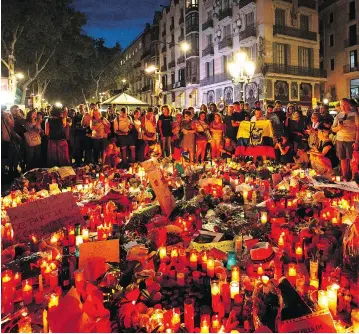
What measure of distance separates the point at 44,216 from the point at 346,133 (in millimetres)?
6576

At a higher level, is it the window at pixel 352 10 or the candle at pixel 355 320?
the window at pixel 352 10

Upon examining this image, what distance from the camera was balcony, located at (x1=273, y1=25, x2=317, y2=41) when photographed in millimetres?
32812

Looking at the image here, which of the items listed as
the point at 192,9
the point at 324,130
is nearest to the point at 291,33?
the point at 192,9

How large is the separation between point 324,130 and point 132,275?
7.17 metres

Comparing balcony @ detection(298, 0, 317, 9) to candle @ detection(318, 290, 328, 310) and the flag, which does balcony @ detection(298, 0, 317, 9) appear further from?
candle @ detection(318, 290, 328, 310)

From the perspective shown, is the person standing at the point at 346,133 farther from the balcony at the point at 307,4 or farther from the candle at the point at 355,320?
the balcony at the point at 307,4

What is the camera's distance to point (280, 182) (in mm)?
6965

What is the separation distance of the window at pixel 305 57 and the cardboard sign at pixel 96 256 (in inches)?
1368

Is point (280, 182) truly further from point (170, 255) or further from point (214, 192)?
point (170, 255)

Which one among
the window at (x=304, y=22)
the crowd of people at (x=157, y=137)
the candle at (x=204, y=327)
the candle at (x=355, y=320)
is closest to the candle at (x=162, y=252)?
the candle at (x=204, y=327)

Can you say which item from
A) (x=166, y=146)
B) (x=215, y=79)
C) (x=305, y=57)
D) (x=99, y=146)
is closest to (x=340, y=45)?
(x=305, y=57)

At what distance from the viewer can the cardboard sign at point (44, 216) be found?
446 centimetres

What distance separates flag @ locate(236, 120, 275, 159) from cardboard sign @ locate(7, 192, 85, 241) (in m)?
6.62

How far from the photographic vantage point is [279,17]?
110ft
